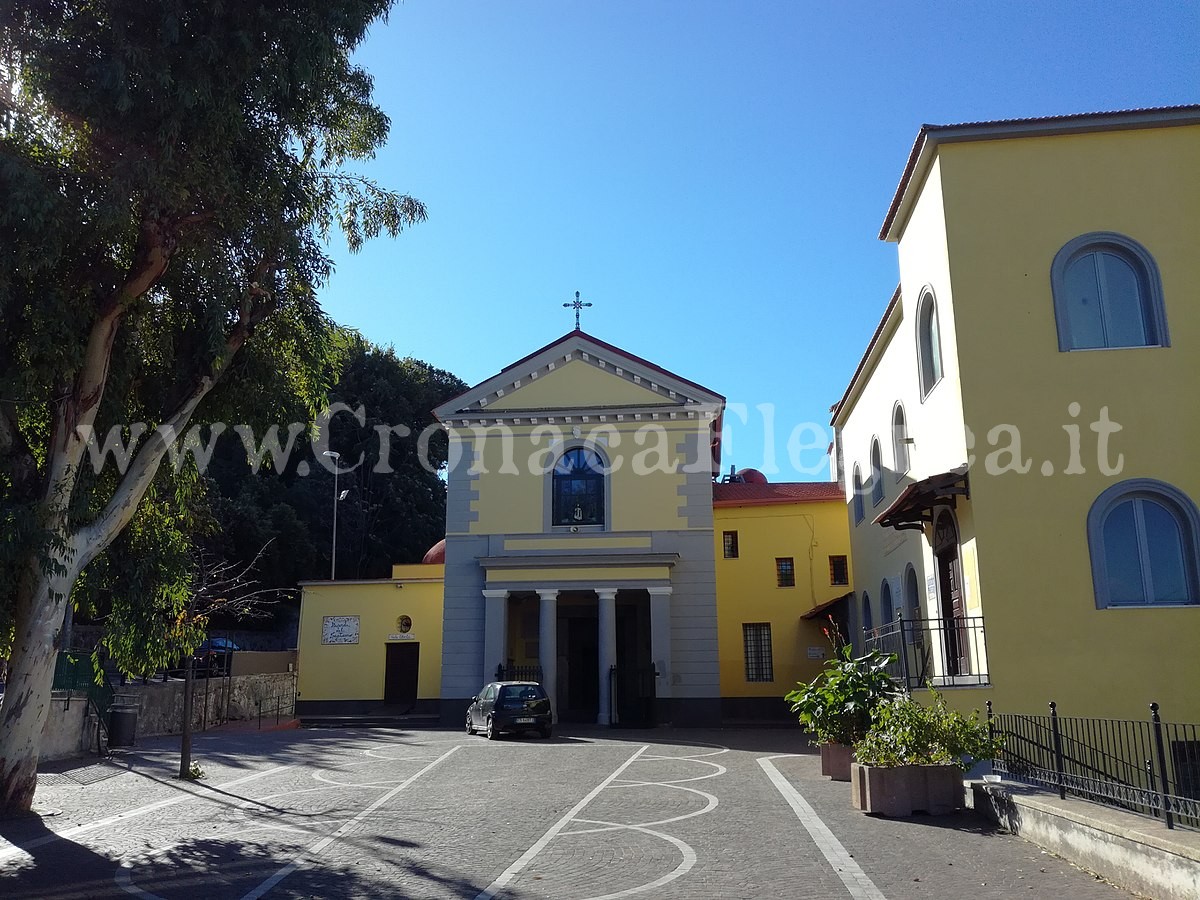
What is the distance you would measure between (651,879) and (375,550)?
46559mm

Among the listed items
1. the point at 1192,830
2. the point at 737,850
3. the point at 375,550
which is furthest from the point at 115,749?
the point at 375,550

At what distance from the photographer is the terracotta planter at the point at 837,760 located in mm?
14133

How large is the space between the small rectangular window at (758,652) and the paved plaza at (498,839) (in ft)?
48.5

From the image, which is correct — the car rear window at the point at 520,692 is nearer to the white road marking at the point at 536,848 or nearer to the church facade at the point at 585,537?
the church facade at the point at 585,537

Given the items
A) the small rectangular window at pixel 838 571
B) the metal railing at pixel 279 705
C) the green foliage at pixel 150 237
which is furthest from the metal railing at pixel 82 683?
the small rectangular window at pixel 838 571

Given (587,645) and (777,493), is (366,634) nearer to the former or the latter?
(587,645)

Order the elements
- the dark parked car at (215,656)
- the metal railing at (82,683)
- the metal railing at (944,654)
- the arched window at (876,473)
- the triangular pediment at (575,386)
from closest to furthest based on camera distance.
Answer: the metal railing at (944,654), the metal railing at (82,683), the arched window at (876,473), the triangular pediment at (575,386), the dark parked car at (215,656)

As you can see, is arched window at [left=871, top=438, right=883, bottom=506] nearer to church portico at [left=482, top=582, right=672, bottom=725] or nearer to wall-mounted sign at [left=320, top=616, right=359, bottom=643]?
church portico at [left=482, top=582, right=672, bottom=725]

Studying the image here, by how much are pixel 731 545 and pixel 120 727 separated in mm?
19383

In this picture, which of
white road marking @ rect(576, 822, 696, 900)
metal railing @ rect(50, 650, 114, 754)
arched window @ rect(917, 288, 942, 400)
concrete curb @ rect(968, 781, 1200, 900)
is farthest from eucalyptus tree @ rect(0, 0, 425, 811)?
concrete curb @ rect(968, 781, 1200, 900)

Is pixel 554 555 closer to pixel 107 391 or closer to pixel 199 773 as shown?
pixel 199 773

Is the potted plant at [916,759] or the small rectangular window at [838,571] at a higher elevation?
the small rectangular window at [838,571]

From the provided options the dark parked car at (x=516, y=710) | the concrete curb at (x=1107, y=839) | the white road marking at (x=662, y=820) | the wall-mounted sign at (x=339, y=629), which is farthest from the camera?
the wall-mounted sign at (x=339, y=629)

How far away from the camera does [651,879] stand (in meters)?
8.09
